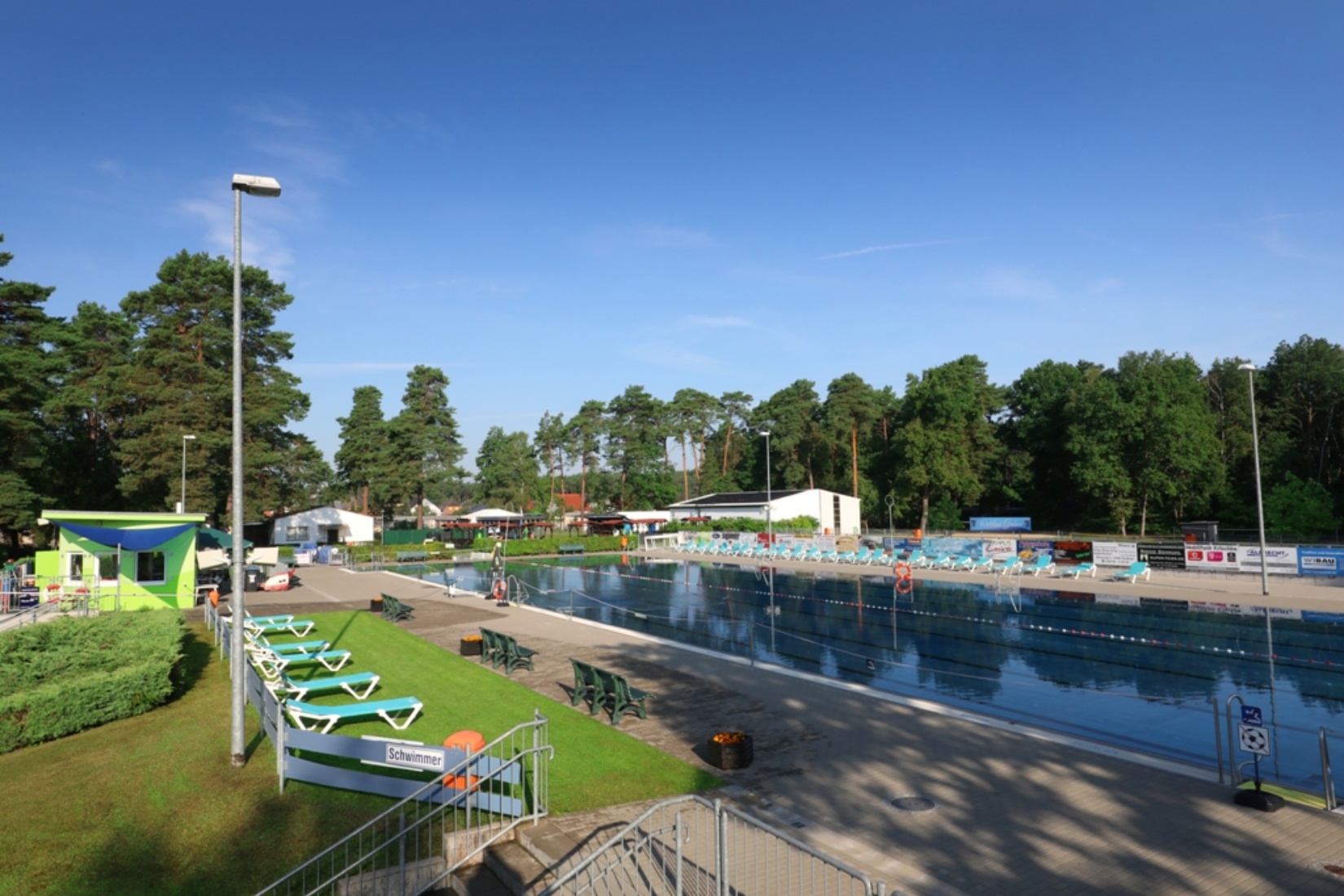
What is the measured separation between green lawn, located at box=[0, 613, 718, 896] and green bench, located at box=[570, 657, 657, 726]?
34 cm

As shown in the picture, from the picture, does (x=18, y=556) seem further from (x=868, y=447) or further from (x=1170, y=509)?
(x=1170, y=509)

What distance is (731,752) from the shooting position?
9672mm

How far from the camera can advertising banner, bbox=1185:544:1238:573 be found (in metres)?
29.3

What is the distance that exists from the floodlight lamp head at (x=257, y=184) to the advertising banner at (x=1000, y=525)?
54.7m

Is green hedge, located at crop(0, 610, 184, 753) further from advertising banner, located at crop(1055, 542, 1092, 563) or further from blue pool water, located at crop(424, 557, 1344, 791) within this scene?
advertising banner, located at crop(1055, 542, 1092, 563)

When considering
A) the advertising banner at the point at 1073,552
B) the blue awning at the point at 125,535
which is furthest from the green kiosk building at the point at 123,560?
the advertising banner at the point at 1073,552

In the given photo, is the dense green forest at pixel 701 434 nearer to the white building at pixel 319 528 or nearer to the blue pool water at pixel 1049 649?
the white building at pixel 319 528

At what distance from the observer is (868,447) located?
78.9 metres

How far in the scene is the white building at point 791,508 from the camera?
63656 mm

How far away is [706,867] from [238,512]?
6.73m

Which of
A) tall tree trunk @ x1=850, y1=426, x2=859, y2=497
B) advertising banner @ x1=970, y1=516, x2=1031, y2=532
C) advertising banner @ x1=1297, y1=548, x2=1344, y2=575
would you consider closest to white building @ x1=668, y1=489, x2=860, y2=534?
tall tree trunk @ x1=850, y1=426, x2=859, y2=497

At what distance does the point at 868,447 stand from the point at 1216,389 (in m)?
28.8

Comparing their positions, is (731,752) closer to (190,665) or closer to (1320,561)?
(190,665)

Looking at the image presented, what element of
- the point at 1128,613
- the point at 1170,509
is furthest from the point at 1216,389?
the point at 1128,613
